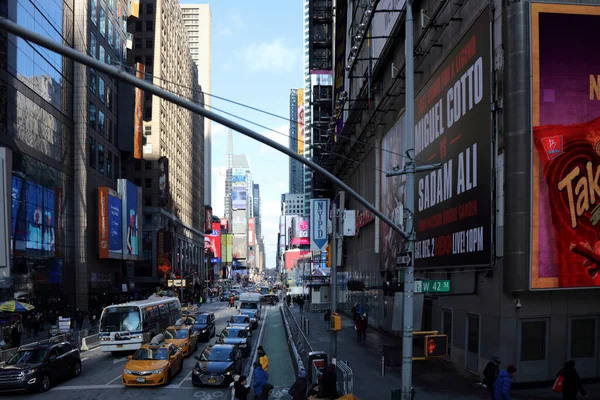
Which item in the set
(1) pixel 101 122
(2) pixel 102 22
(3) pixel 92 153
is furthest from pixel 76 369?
(2) pixel 102 22

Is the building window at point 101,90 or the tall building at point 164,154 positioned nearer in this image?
the building window at point 101,90

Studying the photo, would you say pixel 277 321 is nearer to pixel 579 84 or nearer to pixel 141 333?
pixel 141 333

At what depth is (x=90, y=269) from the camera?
62438 millimetres

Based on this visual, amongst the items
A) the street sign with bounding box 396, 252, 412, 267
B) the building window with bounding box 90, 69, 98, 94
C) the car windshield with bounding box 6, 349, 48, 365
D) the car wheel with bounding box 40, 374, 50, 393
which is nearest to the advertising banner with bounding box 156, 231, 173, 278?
the building window with bounding box 90, 69, 98, 94

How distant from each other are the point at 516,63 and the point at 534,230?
17.3 ft

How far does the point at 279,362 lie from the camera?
89.0 ft

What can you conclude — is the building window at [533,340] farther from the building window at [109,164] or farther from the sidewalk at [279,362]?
the building window at [109,164]

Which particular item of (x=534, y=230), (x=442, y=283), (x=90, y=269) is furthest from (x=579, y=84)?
(x=90, y=269)

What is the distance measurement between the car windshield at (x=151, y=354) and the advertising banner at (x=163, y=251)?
75.7m

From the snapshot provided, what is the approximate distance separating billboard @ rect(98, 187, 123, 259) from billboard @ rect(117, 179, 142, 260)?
2120 mm

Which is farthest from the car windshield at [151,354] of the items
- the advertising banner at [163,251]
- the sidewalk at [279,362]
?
the advertising banner at [163,251]

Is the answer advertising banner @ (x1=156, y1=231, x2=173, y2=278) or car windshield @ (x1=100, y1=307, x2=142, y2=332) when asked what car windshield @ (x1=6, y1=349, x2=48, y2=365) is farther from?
advertising banner @ (x1=156, y1=231, x2=173, y2=278)

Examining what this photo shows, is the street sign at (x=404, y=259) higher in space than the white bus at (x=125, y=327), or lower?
higher

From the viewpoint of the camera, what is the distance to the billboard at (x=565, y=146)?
17969mm
